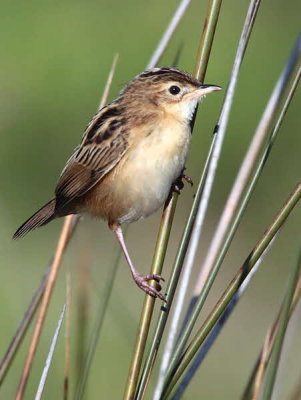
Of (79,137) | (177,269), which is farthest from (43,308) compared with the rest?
(79,137)

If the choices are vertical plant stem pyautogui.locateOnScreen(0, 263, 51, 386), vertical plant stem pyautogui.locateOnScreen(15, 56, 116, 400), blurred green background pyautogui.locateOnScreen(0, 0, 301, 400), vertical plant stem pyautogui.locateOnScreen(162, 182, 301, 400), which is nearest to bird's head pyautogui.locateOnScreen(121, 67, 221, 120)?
vertical plant stem pyautogui.locateOnScreen(15, 56, 116, 400)

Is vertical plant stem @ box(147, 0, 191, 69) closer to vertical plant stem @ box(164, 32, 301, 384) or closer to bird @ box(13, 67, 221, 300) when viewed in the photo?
bird @ box(13, 67, 221, 300)

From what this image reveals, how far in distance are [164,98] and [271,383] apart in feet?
5.26

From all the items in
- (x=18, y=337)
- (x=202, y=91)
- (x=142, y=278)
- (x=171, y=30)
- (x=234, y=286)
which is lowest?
(x=18, y=337)

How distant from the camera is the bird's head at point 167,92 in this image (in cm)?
406

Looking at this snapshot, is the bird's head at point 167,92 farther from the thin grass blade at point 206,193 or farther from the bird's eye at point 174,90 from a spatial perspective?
the thin grass blade at point 206,193

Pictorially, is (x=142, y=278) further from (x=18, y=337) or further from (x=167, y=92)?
(x=167, y=92)

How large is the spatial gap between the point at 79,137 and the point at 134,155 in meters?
4.41

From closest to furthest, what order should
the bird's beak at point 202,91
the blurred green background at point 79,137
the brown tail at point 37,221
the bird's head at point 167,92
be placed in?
1. the bird's beak at point 202,91
2. the bird's head at point 167,92
3. the brown tail at point 37,221
4. the blurred green background at point 79,137

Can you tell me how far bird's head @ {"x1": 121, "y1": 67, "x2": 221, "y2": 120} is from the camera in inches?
160

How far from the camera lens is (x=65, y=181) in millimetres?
4504

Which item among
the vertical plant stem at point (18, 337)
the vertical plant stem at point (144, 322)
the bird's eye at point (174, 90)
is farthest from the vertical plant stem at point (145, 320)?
the bird's eye at point (174, 90)

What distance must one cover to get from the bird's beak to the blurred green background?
64.5 inches

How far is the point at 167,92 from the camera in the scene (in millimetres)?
4195
